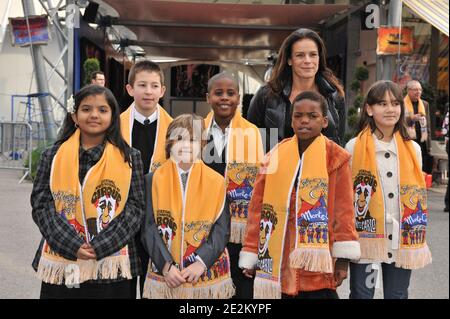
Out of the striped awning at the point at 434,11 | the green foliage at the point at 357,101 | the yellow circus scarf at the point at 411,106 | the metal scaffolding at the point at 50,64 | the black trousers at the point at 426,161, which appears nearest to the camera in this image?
the striped awning at the point at 434,11

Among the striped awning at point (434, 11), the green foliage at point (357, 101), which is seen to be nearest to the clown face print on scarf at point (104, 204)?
the striped awning at point (434, 11)

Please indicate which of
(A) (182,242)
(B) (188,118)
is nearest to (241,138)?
(B) (188,118)

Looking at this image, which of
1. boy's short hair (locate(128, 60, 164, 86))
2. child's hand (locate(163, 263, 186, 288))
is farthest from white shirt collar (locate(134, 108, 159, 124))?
child's hand (locate(163, 263, 186, 288))

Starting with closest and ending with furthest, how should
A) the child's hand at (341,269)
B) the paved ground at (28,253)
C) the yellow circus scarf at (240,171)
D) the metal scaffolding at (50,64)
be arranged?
the child's hand at (341,269) < the yellow circus scarf at (240,171) < the paved ground at (28,253) < the metal scaffolding at (50,64)

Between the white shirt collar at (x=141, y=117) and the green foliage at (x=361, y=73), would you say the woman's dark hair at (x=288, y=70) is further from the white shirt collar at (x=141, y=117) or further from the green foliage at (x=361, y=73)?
the green foliage at (x=361, y=73)

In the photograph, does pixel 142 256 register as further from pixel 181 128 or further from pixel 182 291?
pixel 181 128

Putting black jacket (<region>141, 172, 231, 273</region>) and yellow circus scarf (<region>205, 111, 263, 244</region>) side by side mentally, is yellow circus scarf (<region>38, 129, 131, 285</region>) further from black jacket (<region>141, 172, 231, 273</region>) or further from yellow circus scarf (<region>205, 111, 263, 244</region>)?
yellow circus scarf (<region>205, 111, 263, 244</region>)

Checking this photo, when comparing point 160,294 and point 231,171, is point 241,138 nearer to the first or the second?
point 231,171

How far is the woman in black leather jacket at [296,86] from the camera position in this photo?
3.03 metres

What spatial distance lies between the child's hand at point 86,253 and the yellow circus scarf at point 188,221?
0.89ft

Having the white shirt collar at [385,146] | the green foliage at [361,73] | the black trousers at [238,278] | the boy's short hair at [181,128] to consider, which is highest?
the green foliage at [361,73]

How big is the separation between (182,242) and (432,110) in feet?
25.8

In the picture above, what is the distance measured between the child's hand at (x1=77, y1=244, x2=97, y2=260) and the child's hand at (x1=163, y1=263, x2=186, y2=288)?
0.95 ft

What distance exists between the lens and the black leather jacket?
301cm
